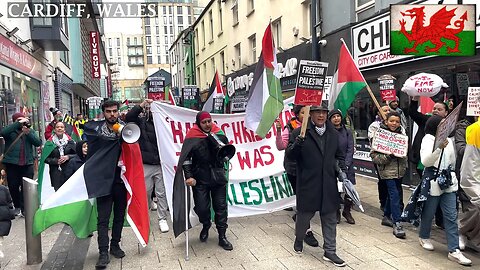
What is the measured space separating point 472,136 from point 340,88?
2.29 m

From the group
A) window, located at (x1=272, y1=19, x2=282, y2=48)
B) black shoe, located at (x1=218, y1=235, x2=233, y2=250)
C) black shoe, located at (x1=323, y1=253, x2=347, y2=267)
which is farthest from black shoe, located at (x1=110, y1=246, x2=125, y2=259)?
window, located at (x1=272, y1=19, x2=282, y2=48)

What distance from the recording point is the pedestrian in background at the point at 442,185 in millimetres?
4539

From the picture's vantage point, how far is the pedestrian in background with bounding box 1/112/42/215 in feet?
22.2

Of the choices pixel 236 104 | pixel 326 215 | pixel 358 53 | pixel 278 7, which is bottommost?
pixel 326 215

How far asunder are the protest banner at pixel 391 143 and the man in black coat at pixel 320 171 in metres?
1.34

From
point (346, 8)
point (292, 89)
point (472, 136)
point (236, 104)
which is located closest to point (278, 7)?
point (292, 89)

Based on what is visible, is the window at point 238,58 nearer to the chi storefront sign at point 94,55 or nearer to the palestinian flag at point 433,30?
the chi storefront sign at point 94,55

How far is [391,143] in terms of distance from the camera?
563 cm

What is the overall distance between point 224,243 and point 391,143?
2642 mm

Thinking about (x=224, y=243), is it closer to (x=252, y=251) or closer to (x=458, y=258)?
(x=252, y=251)

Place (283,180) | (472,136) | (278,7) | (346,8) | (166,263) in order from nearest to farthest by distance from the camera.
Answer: (472,136) → (166,263) → (283,180) → (346,8) → (278,7)

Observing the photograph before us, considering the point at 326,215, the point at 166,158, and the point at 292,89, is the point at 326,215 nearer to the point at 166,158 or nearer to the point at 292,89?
the point at 166,158

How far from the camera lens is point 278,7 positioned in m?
16.4

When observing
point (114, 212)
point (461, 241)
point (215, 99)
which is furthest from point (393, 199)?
point (215, 99)
